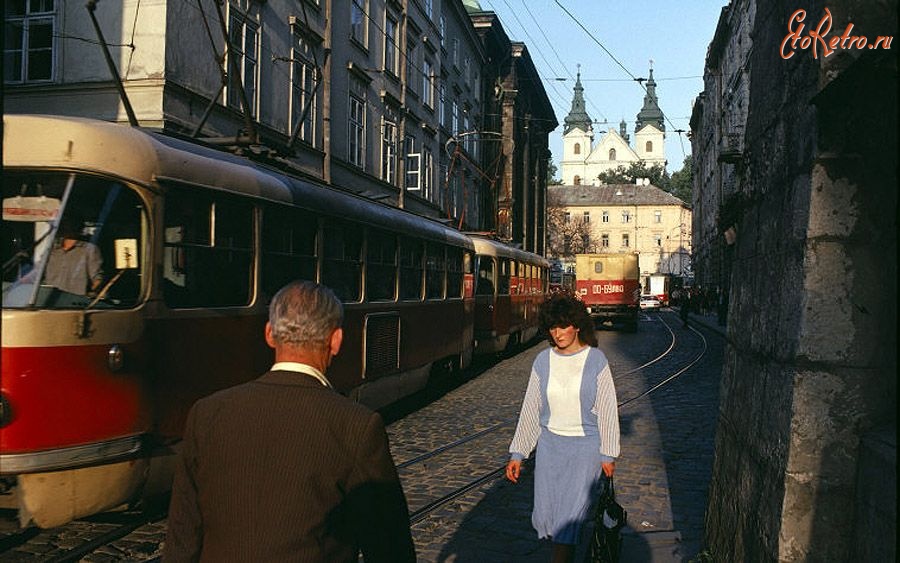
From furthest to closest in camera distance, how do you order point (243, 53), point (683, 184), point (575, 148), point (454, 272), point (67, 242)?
point (575, 148)
point (683, 184)
point (243, 53)
point (454, 272)
point (67, 242)

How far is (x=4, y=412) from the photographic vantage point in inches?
179

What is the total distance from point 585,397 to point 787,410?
1.13 meters

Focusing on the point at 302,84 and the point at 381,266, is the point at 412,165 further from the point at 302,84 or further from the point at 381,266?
the point at 381,266

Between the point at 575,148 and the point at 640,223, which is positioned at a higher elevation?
the point at 575,148

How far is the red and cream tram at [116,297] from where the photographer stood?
4.66 meters

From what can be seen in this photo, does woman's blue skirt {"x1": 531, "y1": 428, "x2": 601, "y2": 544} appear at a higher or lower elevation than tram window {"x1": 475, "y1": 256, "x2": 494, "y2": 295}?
lower

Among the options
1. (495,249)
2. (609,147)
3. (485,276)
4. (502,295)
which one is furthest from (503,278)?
(609,147)

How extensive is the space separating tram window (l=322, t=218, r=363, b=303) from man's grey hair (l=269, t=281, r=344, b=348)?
5777 millimetres

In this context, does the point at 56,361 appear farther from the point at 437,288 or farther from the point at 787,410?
the point at 437,288

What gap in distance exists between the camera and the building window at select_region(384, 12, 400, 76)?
25406 mm

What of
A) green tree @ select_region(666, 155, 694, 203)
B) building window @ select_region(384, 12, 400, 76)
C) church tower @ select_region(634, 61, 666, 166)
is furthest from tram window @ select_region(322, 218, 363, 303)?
church tower @ select_region(634, 61, 666, 166)

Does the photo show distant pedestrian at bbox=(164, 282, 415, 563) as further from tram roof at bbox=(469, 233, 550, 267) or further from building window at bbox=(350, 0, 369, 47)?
building window at bbox=(350, 0, 369, 47)

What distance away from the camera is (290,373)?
2.22 metres

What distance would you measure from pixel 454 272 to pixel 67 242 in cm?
927
